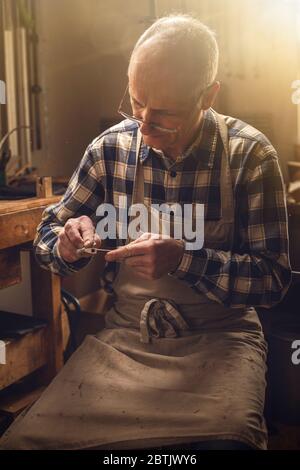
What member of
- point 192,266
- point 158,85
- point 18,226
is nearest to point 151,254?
point 192,266

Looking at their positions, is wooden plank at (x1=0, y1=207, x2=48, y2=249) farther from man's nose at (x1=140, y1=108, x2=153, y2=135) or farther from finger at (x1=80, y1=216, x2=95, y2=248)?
man's nose at (x1=140, y1=108, x2=153, y2=135)

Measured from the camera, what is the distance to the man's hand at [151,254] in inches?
62.0

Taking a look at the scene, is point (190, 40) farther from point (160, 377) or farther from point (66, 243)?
point (160, 377)

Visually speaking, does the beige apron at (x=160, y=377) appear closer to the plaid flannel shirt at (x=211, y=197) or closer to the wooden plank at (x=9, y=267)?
the plaid flannel shirt at (x=211, y=197)

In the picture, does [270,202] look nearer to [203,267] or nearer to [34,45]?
[203,267]

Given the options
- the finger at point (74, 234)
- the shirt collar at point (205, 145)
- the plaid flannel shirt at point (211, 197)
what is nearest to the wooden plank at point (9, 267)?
the plaid flannel shirt at point (211, 197)

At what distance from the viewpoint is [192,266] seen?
1668 mm

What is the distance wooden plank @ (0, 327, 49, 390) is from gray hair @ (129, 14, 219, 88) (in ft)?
4.32

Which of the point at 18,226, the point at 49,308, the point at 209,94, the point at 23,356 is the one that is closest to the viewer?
the point at 209,94

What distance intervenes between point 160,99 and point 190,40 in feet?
0.65

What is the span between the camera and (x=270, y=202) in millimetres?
1756

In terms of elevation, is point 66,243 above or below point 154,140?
below

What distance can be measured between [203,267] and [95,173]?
535mm

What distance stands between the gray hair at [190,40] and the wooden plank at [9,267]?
1012 mm
